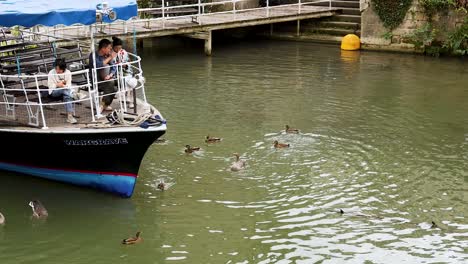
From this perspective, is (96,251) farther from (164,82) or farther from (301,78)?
(301,78)

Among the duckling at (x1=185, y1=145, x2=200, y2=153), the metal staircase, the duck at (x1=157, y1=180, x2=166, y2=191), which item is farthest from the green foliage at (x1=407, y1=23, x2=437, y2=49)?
the duck at (x1=157, y1=180, x2=166, y2=191)

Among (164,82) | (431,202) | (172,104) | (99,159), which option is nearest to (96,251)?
(99,159)

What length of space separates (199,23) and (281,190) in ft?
43.7

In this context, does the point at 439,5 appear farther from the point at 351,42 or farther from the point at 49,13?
the point at 49,13

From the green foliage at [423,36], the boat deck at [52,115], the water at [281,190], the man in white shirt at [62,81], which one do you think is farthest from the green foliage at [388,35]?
the man in white shirt at [62,81]

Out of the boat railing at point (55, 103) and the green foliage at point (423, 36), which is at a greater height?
the green foliage at point (423, 36)

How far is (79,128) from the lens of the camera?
10961mm

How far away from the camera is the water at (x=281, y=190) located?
9922 millimetres

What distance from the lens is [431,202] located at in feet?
37.7

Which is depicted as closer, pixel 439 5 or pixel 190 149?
pixel 190 149

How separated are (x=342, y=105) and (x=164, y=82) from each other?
18.7 feet

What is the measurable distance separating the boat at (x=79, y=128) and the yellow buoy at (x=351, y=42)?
48.1ft

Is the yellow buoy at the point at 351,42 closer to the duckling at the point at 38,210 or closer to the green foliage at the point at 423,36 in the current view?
the green foliage at the point at 423,36

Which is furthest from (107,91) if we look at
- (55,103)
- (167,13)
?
(167,13)
